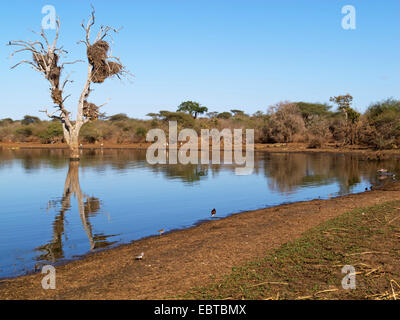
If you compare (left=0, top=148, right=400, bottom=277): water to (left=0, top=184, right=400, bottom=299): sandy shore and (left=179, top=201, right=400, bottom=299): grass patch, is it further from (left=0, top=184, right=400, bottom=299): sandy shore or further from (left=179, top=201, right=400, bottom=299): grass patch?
(left=179, top=201, right=400, bottom=299): grass patch

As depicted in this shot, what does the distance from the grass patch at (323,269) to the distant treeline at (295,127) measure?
24.2 meters

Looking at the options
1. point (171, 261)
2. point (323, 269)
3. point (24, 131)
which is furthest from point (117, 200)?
point (24, 131)

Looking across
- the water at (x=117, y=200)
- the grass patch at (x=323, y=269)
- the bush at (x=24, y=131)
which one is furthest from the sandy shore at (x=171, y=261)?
the bush at (x=24, y=131)

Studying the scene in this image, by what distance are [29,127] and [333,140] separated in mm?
44857

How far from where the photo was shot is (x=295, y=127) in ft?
139

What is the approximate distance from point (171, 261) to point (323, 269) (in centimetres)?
214

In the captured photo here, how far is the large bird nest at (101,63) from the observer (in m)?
26.1

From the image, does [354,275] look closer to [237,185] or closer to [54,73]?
[237,185]

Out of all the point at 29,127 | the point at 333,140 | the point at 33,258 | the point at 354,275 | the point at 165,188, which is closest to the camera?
the point at 354,275

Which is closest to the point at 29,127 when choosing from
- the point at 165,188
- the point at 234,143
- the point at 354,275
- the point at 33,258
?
the point at 234,143

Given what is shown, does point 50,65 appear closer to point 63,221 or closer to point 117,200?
point 117,200

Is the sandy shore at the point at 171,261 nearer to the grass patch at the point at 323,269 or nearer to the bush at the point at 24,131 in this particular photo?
the grass patch at the point at 323,269
